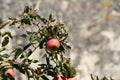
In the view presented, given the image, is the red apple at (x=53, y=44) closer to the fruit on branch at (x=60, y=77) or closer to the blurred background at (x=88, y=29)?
the fruit on branch at (x=60, y=77)

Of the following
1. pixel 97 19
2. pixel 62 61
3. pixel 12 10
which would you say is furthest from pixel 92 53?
pixel 62 61

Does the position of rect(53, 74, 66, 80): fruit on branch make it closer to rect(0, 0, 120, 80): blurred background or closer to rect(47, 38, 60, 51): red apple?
rect(47, 38, 60, 51): red apple

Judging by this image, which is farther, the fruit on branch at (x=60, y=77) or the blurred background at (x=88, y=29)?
the blurred background at (x=88, y=29)

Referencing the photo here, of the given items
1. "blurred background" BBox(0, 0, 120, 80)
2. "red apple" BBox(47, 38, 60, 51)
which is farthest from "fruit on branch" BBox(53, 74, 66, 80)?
"blurred background" BBox(0, 0, 120, 80)

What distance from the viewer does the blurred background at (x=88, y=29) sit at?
4.15 m

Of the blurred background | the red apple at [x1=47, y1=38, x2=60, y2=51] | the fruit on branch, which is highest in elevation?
the blurred background

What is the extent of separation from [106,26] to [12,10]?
965mm

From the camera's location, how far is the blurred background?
4152 mm

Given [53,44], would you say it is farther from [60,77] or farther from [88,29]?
[88,29]

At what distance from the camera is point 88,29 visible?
4.38 metres

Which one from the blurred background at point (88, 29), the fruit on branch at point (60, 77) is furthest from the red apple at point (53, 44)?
the blurred background at point (88, 29)

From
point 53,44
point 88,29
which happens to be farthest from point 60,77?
point 88,29

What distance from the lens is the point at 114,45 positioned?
167 inches

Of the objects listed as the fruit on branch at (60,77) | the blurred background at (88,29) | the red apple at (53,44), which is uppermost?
the blurred background at (88,29)
